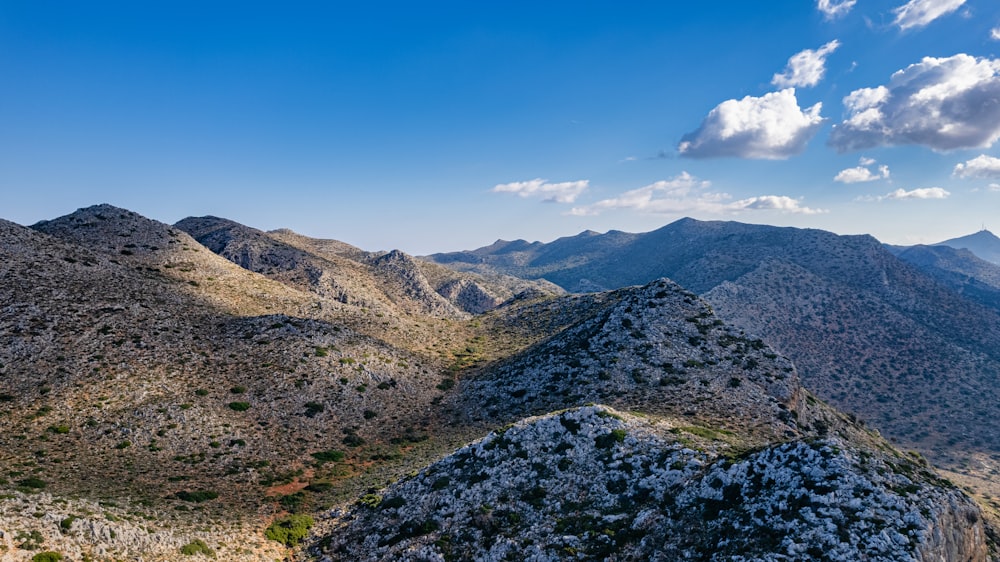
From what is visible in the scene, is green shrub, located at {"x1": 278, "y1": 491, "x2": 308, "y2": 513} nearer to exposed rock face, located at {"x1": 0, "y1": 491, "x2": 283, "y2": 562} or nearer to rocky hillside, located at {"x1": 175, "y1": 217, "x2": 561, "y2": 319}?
exposed rock face, located at {"x1": 0, "y1": 491, "x2": 283, "y2": 562}

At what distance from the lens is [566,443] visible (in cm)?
3406

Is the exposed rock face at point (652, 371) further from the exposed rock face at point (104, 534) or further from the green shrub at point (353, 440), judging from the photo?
the exposed rock face at point (104, 534)

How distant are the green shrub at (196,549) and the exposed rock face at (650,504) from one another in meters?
6.61

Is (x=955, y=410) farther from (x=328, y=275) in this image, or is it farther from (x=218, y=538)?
(x=328, y=275)

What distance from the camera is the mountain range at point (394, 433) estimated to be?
23234 millimetres

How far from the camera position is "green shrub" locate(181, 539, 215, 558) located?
25.8 meters

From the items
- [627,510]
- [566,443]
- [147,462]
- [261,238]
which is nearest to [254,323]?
[147,462]

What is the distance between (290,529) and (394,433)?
838 inches

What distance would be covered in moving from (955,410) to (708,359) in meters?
114

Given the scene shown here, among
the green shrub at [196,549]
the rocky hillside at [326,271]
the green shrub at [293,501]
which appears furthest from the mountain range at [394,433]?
the rocky hillside at [326,271]

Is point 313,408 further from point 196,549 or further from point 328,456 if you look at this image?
point 196,549

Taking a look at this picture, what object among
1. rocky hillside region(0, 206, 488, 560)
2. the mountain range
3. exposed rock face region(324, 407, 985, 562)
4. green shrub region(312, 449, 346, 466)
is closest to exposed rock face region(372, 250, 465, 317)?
the mountain range

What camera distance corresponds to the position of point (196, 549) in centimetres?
2616

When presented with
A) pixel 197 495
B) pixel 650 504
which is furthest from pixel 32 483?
pixel 650 504
